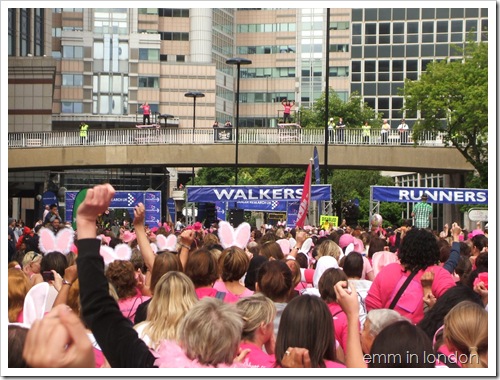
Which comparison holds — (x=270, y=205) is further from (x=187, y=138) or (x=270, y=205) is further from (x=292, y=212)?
(x=187, y=138)

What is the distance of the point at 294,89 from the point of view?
14662cm

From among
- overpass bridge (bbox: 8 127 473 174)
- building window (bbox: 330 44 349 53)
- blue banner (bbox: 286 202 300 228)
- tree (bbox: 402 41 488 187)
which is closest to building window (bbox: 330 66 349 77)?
building window (bbox: 330 44 349 53)

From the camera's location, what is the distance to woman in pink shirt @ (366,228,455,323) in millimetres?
8484

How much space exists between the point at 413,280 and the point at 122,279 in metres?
2.22

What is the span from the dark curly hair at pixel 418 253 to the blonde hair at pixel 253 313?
2.46 meters

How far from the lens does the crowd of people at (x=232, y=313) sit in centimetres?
474

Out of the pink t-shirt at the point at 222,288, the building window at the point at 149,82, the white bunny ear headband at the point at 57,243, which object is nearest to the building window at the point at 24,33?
the building window at the point at 149,82

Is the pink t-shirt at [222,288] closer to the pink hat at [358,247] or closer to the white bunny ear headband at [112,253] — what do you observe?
the white bunny ear headband at [112,253]

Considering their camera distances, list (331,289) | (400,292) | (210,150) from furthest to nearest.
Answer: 1. (210,150)
2. (400,292)
3. (331,289)

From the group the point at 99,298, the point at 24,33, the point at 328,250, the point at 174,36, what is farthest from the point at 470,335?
the point at 174,36

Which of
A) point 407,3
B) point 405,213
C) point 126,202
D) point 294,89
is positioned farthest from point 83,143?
point 294,89

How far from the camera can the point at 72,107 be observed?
133625mm

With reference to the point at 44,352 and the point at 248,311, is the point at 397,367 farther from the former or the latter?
the point at 44,352

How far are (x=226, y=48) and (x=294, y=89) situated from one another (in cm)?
1069
